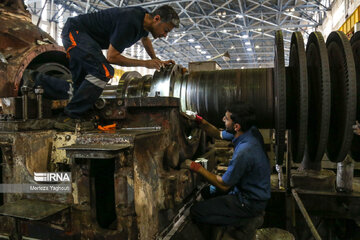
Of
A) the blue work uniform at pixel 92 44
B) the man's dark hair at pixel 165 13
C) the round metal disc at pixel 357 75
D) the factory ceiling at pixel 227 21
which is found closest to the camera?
the blue work uniform at pixel 92 44

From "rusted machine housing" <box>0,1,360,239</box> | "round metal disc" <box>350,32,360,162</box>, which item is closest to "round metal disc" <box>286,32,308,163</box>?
"rusted machine housing" <box>0,1,360,239</box>

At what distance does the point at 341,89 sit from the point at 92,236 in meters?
2.04

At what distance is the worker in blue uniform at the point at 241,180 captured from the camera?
6.44 feet

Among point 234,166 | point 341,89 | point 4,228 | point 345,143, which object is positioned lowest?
point 4,228

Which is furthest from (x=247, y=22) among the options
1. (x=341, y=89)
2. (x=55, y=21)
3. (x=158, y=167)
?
(x=158, y=167)

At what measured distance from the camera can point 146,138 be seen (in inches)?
61.6

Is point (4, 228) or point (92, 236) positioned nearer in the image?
point (92, 236)

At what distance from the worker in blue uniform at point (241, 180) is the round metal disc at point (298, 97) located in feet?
1.03

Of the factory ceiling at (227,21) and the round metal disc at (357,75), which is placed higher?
the factory ceiling at (227,21)

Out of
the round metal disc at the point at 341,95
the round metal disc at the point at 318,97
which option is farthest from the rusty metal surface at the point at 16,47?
the round metal disc at the point at 341,95

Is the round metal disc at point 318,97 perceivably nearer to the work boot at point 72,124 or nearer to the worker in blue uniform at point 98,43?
the worker in blue uniform at point 98,43

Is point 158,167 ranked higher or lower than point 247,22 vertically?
lower

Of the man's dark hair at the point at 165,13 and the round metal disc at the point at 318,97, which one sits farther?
the man's dark hair at the point at 165,13

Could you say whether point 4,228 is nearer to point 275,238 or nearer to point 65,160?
point 65,160
